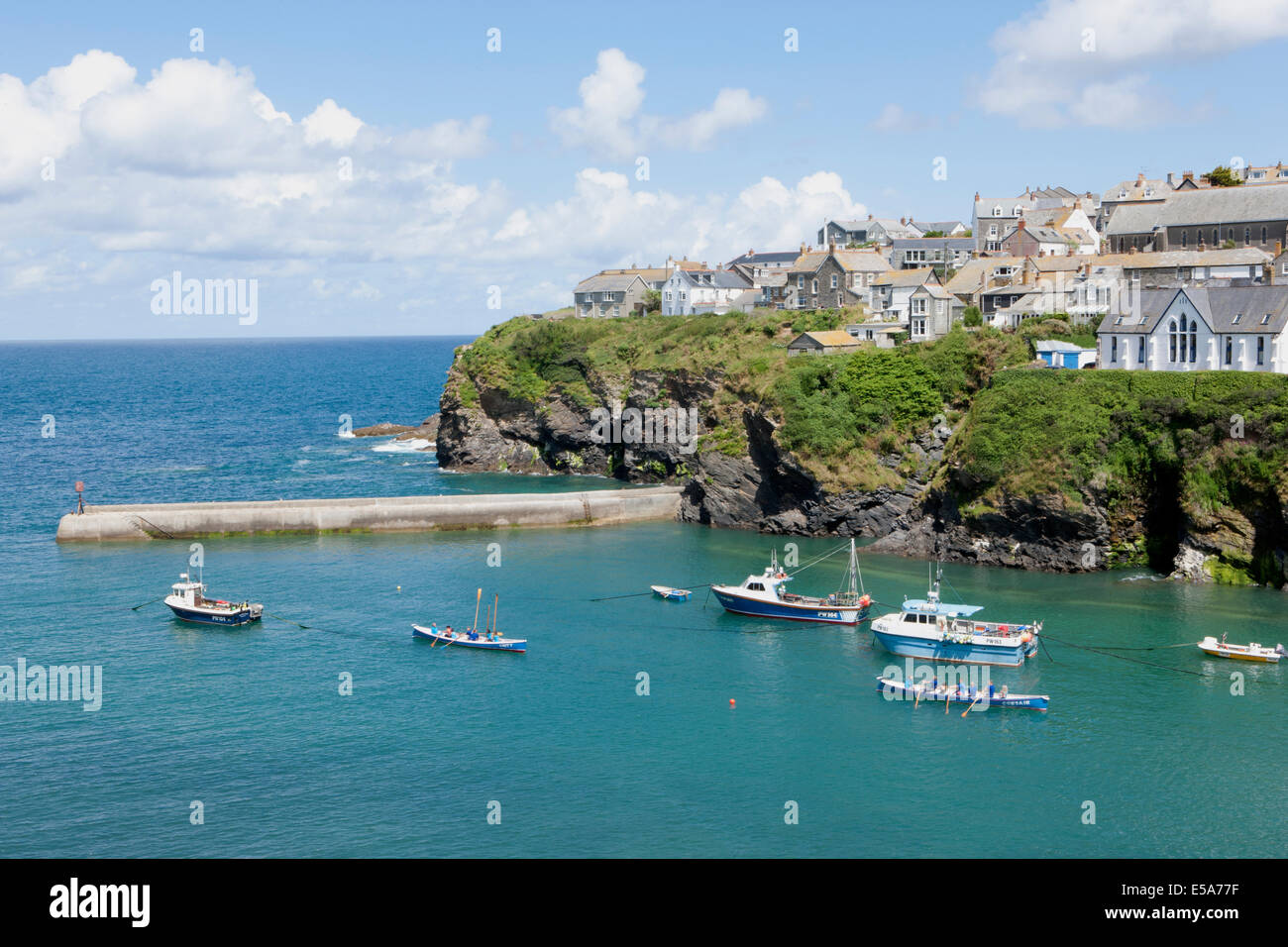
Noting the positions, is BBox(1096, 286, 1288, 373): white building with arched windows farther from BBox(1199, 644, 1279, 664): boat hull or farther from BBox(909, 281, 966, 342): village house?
BBox(1199, 644, 1279, 664): boat hull

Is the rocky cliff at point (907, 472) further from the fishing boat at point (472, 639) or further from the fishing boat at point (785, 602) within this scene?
the fishing boat at point (472, 639)

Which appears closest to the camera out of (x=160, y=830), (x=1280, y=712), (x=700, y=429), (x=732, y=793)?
(x=160, y=830)

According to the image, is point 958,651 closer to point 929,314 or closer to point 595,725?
point 595,725

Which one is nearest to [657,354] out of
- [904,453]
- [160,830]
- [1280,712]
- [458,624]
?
[904,453]

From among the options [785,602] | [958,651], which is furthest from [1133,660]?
[785,602]

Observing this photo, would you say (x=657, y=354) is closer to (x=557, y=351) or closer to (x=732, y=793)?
(x=557, y=351)

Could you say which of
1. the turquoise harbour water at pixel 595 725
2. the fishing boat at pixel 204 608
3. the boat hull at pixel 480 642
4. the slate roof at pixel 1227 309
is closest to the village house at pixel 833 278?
the slate roof at pixel 1227 309

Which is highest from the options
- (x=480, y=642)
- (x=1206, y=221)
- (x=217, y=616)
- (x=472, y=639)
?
(x=1206, y=221)
